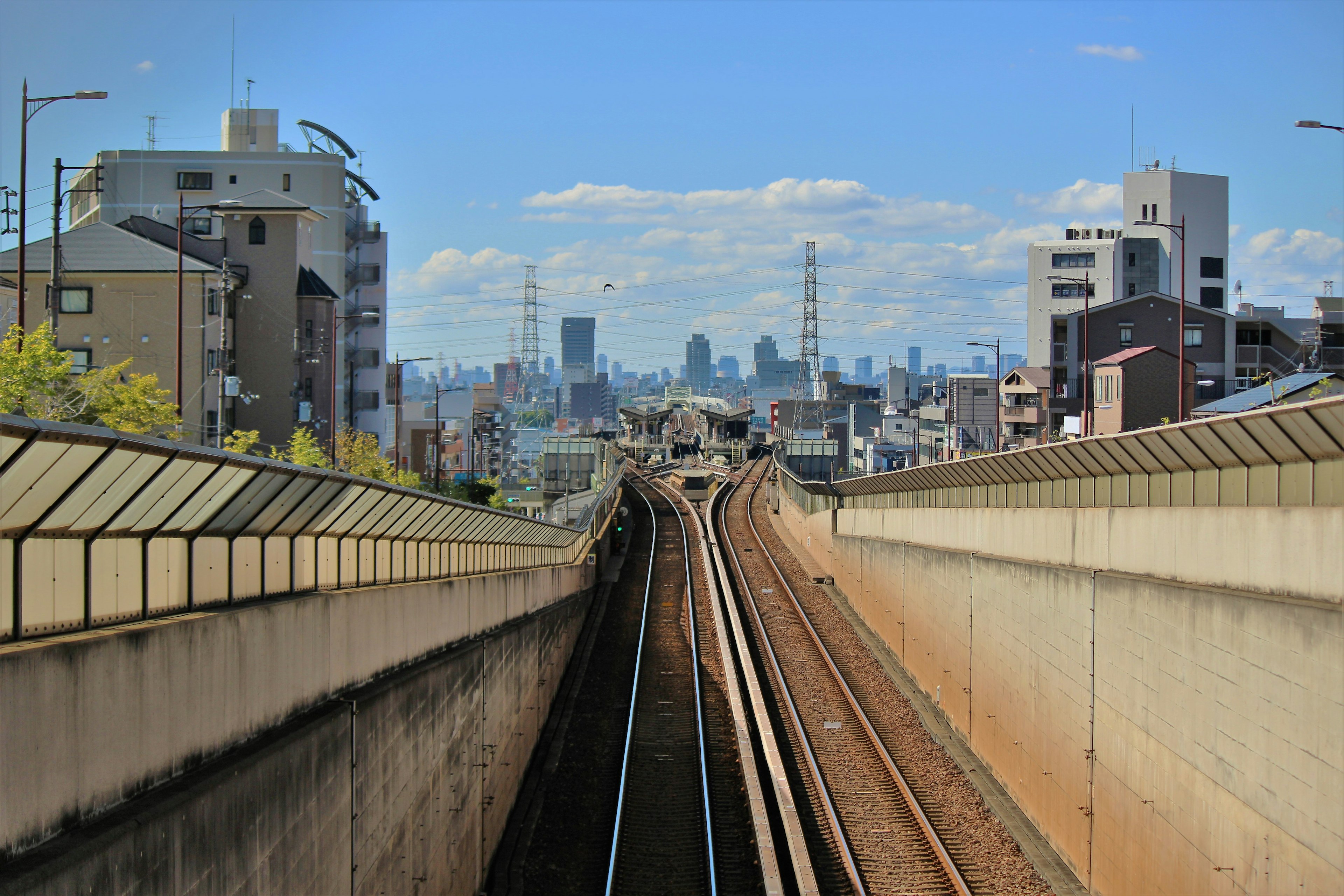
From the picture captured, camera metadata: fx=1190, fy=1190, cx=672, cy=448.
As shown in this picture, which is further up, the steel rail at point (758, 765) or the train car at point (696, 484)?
the train car at point (696, 484)

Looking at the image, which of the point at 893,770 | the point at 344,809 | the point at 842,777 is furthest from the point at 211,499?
Answer: the point at 893,770

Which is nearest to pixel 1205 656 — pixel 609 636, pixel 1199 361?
pixel 609 636

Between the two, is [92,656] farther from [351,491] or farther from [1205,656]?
[1205,656]

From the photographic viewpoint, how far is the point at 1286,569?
1116 cm

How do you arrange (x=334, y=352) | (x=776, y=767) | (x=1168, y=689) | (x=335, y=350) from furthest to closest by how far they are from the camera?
(x=334, y=352), (x=335, y=350), (x=776, y=767), (x=1168, y=689)

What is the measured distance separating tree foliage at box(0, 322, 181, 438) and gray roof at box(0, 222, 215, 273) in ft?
64.7

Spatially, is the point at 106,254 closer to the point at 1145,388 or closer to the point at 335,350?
the point at 335,350

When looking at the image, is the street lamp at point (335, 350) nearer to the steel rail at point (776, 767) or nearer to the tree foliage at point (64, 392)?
the tree foliage at point (64, 392)

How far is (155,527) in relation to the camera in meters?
8.40

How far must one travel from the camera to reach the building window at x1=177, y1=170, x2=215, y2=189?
250 ft

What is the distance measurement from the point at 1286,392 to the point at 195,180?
6584 centimetres

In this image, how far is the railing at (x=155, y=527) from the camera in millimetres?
6781

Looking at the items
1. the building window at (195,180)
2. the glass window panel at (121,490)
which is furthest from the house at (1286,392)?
the building window at (195,180)

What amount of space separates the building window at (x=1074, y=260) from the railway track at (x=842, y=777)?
8175cm
